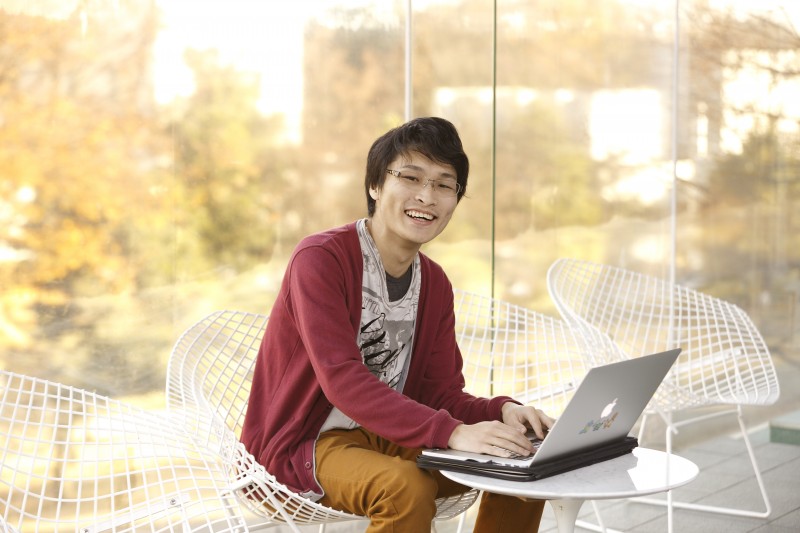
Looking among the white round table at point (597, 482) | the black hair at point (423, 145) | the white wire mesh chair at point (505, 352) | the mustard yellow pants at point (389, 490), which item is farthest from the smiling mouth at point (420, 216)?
the white wire mesh chair at point (505, 352)

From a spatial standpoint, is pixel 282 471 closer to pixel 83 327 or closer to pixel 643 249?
pixel 83 327

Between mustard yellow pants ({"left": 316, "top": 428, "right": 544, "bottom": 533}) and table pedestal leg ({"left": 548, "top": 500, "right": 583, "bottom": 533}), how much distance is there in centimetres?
23

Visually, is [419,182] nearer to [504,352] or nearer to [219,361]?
[219,361]

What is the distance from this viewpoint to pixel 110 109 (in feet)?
8.91

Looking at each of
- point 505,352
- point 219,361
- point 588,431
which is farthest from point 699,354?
point 588,431

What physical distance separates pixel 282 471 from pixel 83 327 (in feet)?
2.73

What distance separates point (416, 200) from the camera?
211 cm

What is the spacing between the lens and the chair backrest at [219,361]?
2.32 metres

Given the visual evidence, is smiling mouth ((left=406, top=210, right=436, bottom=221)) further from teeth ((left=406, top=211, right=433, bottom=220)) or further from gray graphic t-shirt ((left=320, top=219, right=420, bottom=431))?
gray graphic t-shirt ((left=320, top=219, right=420, bottom=431))

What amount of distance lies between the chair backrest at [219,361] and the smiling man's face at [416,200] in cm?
51

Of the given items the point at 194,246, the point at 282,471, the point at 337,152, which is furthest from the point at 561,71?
the point at 282,471

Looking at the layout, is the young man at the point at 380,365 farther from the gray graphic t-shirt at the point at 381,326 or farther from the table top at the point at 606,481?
the table top at the point at 606,481

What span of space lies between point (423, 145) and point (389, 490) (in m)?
0.66

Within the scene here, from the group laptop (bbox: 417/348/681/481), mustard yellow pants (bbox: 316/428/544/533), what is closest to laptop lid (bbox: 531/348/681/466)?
laptop (bbox: 417/348/681/481)
